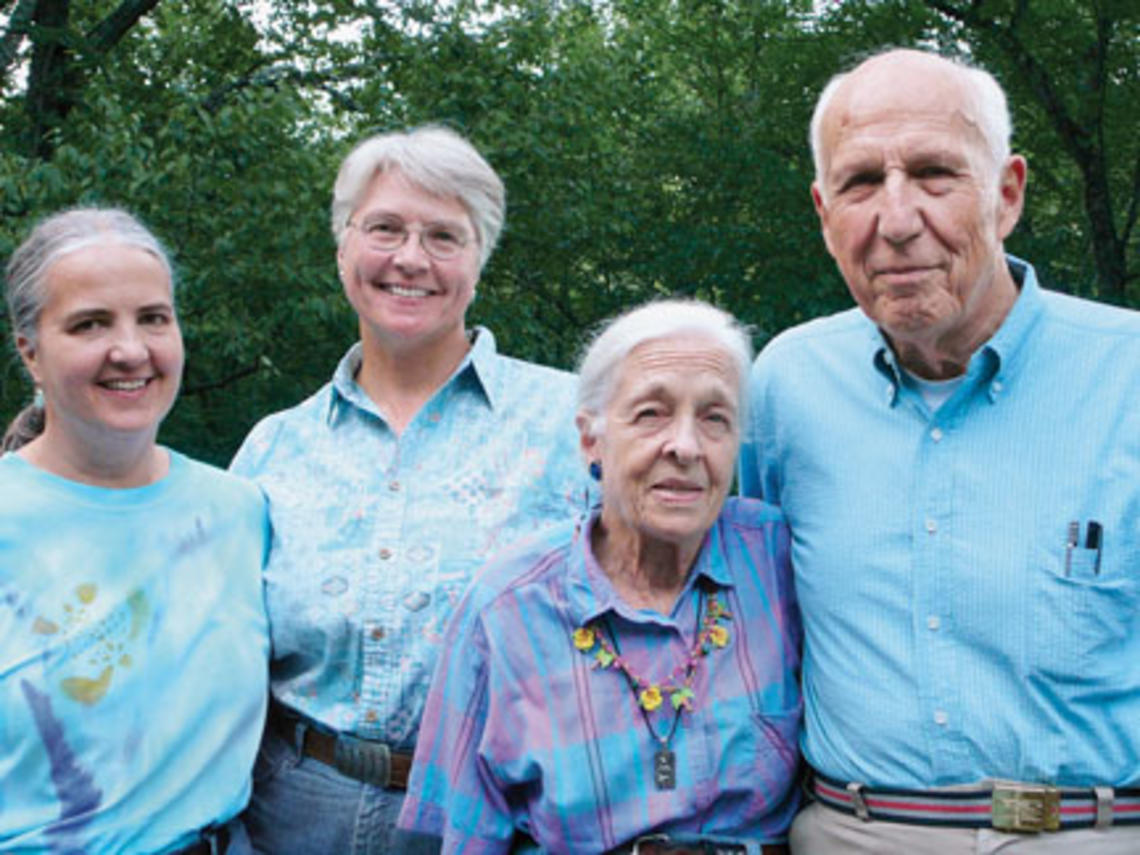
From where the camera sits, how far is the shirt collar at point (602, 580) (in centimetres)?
275

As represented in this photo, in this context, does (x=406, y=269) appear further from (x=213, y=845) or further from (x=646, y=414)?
(x=213, y=845)

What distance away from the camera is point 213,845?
279 cm

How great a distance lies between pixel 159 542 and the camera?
2.81 metres

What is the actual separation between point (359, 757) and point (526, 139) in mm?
6864

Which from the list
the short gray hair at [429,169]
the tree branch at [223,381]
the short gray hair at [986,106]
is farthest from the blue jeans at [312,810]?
the tree branch at [223,381]

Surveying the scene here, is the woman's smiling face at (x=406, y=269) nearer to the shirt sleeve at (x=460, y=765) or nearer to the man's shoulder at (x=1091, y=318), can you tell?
the shirt sleeve at (x=460, y=765)

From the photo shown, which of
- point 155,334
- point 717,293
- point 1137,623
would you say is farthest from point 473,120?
point 1137,623

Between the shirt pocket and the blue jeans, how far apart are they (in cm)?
143

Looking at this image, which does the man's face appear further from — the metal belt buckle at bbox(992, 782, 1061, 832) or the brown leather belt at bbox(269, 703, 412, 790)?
the brown leather belt at bbox(269, 703, 412, 790)

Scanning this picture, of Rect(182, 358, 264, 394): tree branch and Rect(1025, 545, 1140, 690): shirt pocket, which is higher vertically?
Rect(182, 358, 264, 394): tree branch

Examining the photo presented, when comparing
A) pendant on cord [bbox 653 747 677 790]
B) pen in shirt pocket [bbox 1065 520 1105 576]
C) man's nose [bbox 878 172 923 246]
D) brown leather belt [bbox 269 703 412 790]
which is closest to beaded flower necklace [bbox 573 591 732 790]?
pendant on cord [bbox 653 747 677 790]

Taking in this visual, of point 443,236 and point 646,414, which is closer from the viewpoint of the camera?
point 646,414

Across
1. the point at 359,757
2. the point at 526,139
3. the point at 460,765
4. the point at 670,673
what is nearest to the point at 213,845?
the point at 359,757

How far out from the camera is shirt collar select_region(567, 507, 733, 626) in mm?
2748
